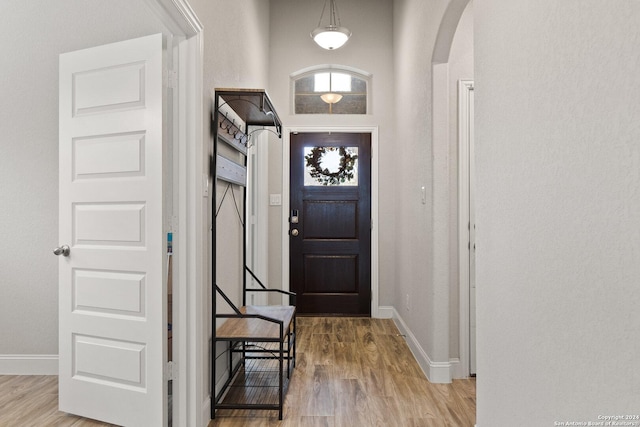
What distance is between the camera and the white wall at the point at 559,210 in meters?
0.88

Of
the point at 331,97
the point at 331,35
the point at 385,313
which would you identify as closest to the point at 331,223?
the point at 385,313

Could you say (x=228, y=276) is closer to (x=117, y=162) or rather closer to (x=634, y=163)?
(x=117, y=162)

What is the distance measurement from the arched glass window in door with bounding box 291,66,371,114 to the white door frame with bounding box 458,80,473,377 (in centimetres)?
187

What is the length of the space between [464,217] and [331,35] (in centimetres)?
211

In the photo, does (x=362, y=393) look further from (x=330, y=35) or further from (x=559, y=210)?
(x=330, y=35)

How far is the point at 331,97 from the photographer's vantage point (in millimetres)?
4551

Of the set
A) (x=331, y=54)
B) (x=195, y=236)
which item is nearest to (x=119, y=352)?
(x=195, y=236)

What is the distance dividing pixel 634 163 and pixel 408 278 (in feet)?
9.20

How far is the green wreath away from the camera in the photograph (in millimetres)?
4496

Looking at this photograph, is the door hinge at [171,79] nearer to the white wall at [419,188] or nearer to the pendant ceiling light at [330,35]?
the white wall at [419,188]

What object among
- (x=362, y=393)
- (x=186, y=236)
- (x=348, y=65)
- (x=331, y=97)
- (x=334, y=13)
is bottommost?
(x=362, y=393)

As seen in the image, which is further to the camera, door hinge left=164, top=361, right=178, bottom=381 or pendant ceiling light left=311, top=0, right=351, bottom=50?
pendant ceiling light left=311, top=0, right=351, bottom=50

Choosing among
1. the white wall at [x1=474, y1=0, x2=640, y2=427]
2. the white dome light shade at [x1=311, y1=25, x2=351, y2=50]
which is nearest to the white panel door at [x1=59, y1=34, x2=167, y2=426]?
the white wall at [x1=474, y1=0, x2=640, y2=427]

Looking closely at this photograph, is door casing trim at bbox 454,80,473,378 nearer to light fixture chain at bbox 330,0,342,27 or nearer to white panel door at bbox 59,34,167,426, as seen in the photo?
white panel door at bbox 59,34,167,426
